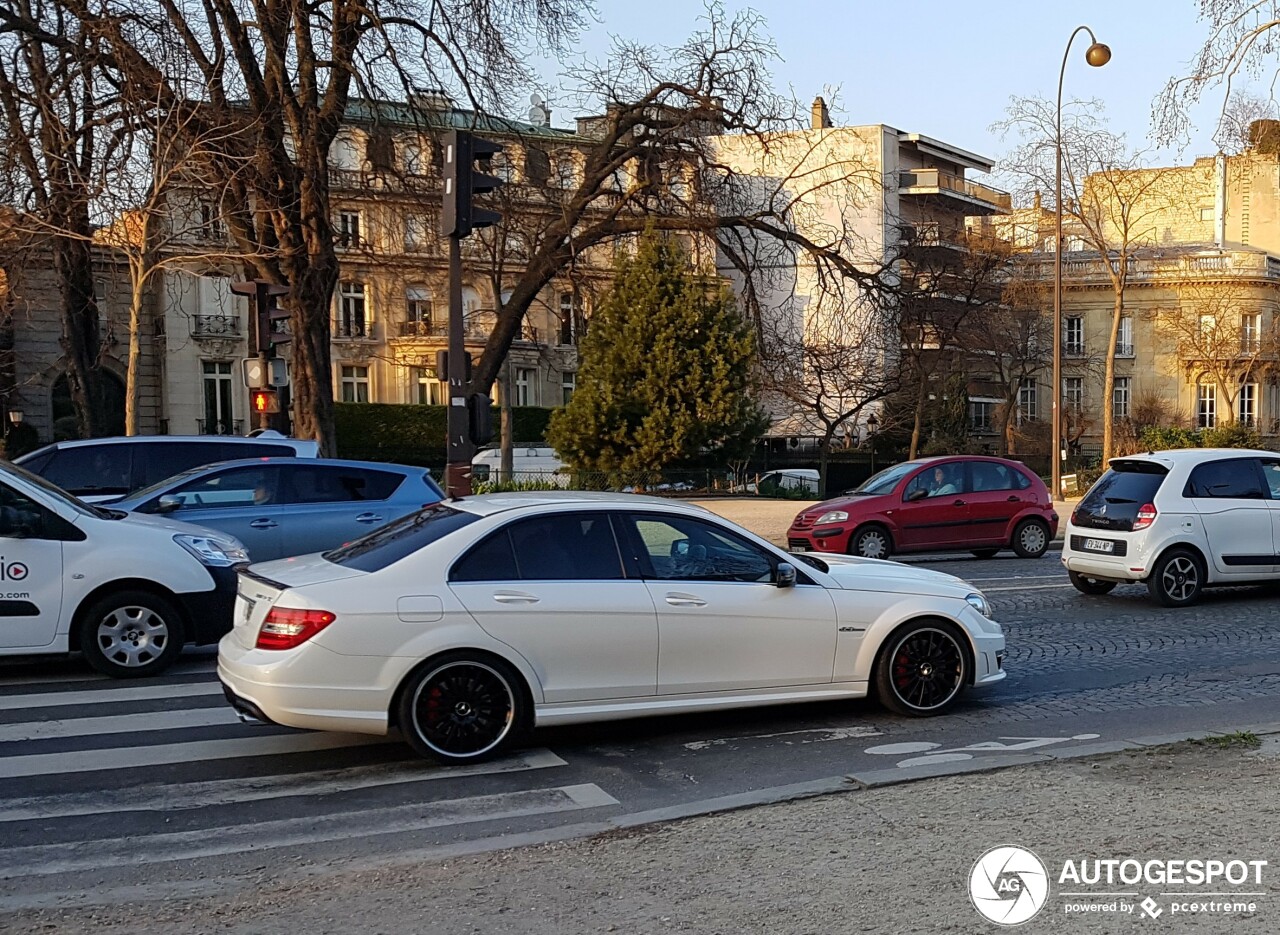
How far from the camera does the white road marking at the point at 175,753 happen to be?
728 cm

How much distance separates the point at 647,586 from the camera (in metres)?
7.59

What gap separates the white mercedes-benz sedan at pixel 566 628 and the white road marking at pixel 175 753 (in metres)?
0.57

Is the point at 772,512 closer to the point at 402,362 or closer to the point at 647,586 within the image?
the point at 647,586

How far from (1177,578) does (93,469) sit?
467 inches

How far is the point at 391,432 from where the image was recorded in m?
54.1

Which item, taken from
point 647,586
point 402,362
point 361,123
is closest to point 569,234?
point 361,123

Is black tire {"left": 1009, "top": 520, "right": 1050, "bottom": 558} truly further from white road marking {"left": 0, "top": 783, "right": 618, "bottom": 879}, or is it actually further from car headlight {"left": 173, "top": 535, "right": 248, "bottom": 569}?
white road marking {"left": 0, "top": 783, "right": 618, "bottom": 879}

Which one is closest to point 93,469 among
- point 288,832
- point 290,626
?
point 290,626

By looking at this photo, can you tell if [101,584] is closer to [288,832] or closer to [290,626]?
[290,626]

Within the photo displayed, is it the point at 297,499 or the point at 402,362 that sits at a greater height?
the point at 402,362

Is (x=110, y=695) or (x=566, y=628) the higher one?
(x=566, y=628)

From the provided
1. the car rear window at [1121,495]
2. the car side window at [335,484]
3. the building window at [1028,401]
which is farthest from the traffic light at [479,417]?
the building window at [1028,401]

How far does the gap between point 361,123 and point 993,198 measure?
164 feet

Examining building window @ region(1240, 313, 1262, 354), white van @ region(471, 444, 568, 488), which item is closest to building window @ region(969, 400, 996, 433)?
building window @ region(1240, 313, 1262, 354)
